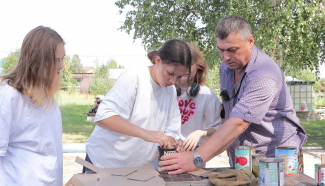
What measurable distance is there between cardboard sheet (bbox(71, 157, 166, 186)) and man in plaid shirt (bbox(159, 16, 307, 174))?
13 centimetres

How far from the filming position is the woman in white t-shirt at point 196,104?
9.34ft

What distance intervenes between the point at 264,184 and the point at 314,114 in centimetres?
1289

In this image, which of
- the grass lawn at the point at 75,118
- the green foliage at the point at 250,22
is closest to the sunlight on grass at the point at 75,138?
the grass lawn at the point at 75,118

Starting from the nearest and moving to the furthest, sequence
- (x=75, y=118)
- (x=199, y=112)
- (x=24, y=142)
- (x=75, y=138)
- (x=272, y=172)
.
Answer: (x=272, y=172), (x=24, y=142), (x=199, y=112), (x=75, y=138), (x=75, y=118)

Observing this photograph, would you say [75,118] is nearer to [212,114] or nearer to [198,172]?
[212,114]

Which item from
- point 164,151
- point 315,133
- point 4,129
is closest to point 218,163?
point 164,151

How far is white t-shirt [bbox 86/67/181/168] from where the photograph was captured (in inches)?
86.0

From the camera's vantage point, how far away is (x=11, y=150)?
187 cm

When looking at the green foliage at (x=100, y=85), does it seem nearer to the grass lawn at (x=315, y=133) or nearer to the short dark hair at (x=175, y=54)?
the grass lawn at (x=315, y=133)

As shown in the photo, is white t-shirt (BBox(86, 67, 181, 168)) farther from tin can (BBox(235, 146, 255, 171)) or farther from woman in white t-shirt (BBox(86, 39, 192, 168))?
tin can (BBox(235, 146, 255, 171))

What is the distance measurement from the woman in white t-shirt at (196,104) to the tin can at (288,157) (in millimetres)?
845

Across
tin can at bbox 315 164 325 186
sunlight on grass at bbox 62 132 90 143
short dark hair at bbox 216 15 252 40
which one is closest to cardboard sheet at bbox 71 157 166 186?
tin can at bbox 315 164 325 186

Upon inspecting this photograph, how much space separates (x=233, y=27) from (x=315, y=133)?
30.6 ft

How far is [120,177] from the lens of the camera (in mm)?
A: 1961
